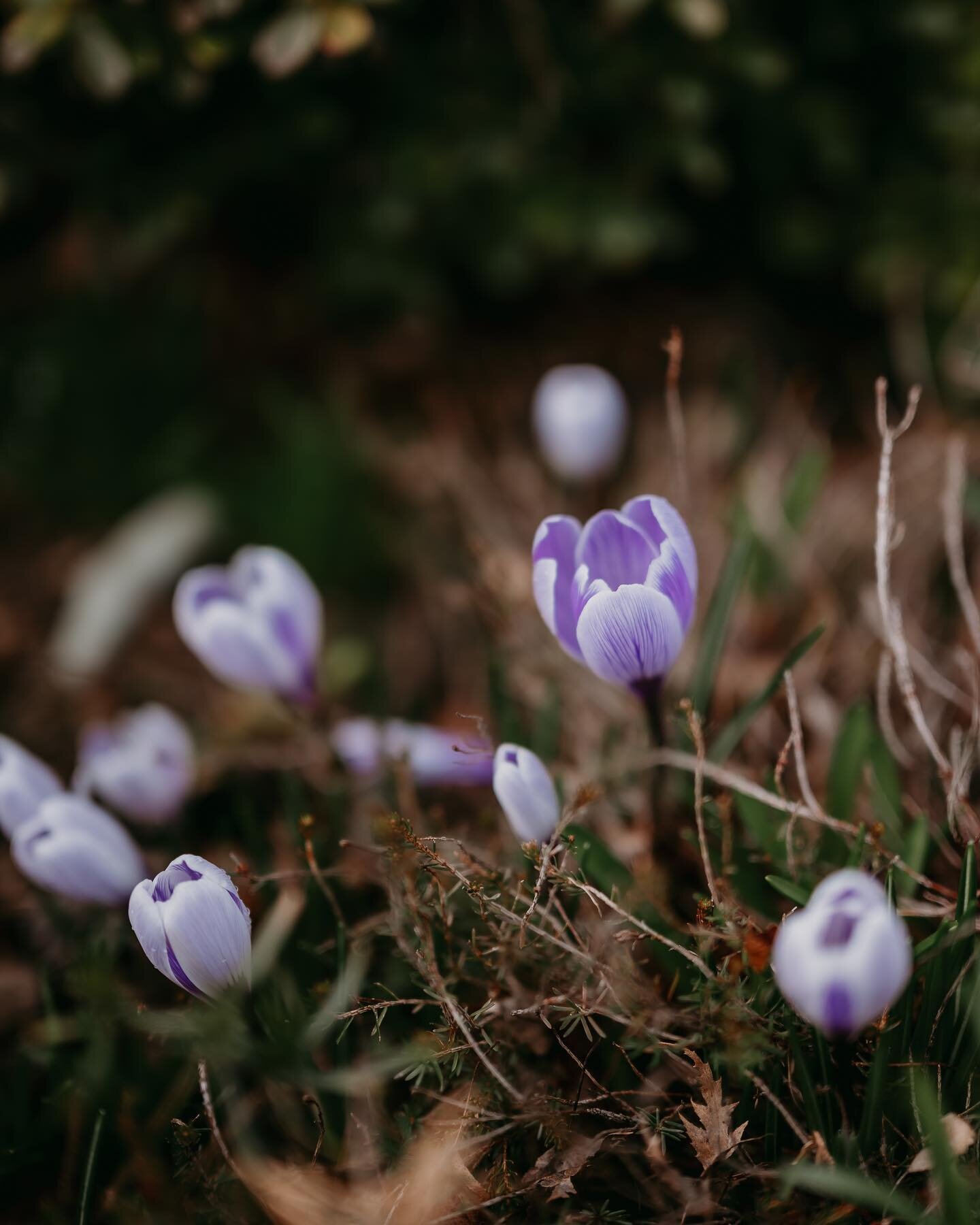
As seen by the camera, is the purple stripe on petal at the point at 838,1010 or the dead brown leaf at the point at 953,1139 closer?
the purple stripe on petal at the point at 838,1010

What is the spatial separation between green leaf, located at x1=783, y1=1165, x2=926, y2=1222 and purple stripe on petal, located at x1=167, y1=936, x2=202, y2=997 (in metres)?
0.53

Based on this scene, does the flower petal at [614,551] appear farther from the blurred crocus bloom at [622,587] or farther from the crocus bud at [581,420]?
the crocus bud at [581,420]

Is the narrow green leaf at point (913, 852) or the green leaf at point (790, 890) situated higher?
the green leaf at point (790, 890)

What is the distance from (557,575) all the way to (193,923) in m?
0.45

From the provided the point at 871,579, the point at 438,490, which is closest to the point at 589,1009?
the point at 871,579

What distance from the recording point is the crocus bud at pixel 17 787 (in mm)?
1123

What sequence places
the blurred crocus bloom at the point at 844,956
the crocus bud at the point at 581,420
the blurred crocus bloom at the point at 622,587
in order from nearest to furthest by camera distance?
1. the blurred crocus bloom at the point at 844,956
2. the blurred crocus bloom at the point at 622,587
3. the crocus bud at the point at 581,420

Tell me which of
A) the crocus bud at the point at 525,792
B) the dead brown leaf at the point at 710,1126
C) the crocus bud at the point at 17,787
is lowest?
the dead brown leaf at the point at 710,1126

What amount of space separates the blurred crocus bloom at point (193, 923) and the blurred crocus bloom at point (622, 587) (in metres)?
0.39

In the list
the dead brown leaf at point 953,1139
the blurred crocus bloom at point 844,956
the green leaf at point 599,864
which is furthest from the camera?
the green leaf at point 599,864

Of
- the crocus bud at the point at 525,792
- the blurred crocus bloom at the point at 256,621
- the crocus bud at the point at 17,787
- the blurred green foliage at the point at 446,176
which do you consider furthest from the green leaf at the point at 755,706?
the blurred green foliage at the point at 446,176

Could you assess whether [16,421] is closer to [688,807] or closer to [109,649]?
[109,649]

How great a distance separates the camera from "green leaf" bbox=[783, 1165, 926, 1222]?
77cm

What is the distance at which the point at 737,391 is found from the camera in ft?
6.46
